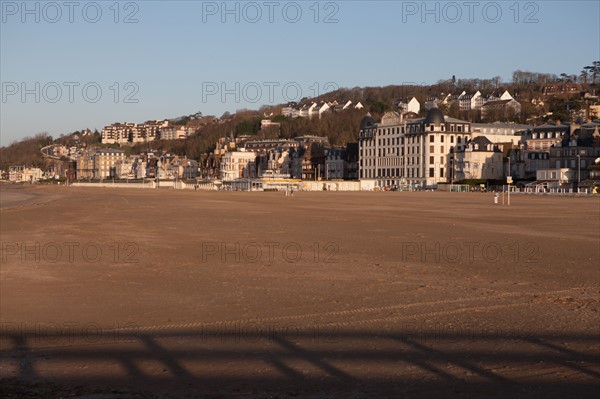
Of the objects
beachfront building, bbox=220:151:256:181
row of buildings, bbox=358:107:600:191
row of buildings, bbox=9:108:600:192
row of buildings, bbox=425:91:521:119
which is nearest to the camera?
row of buildings, bbox=9:108:600:192

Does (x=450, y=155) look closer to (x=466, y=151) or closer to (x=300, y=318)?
(x=466, y=151)

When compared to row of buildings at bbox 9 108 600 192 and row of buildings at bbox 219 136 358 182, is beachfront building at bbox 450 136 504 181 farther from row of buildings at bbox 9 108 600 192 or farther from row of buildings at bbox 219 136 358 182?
row of buildings at bbox 219 136 358 182

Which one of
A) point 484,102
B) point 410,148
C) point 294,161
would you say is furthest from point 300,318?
point 484,102

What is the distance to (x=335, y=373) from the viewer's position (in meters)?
7.16

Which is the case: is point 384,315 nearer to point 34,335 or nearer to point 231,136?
point 34,335

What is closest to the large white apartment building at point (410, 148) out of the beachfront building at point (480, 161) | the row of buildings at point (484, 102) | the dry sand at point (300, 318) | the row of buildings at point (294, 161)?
the beachfront building at point (480, 161)

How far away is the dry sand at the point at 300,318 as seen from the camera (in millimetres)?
6918

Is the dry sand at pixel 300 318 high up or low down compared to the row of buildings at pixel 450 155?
down

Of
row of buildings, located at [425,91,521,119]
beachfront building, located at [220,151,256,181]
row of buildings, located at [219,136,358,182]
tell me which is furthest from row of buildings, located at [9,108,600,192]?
row of buildings, located at [425,91,521,119]

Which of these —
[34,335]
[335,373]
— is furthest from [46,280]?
[335,373]

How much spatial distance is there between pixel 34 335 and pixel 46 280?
4383 millimetres

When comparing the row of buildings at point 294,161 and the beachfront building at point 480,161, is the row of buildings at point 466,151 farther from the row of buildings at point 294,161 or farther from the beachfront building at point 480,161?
the row of buildings at point 294,161

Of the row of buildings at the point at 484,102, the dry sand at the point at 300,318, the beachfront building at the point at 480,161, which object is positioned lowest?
the dry sand at the point at 300,318

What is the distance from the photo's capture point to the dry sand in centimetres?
692
